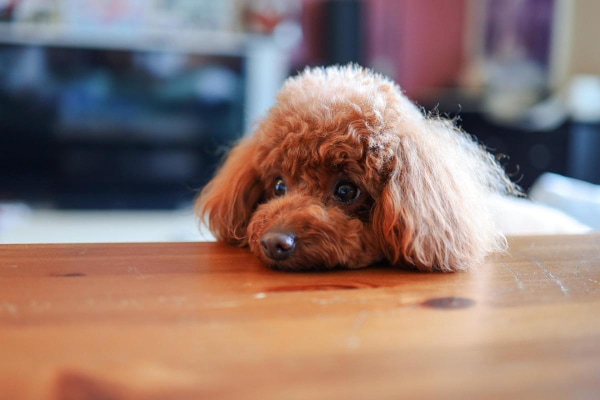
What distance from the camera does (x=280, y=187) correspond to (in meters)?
1.04

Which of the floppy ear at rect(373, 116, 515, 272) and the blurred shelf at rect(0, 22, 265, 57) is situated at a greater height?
the blurred shelf at rect(0, 22, 265, 57)

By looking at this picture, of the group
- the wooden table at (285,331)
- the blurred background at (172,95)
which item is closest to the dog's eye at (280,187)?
the wooden table at (285,331)

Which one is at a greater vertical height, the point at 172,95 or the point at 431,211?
the point at 172,95

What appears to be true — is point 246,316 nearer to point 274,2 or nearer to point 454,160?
point 454,160

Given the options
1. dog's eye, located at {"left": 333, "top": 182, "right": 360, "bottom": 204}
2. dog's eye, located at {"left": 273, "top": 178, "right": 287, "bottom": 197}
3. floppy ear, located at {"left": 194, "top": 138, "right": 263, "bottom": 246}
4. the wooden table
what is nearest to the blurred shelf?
floppy ear, located at {"left": 194, "top": 138, "right": 263, "bottom": 246}

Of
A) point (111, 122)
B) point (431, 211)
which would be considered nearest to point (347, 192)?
point (431, 211)

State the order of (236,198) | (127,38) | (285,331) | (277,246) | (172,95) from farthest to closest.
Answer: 1. (172,95)
2. (127,38)
3. (236,198)
4. (277,246)
5. (285,331)

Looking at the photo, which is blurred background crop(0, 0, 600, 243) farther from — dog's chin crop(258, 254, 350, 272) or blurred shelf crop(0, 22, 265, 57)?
dog's chin crop(258, 254, 350, 272)

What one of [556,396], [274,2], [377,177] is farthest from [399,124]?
[274,2]

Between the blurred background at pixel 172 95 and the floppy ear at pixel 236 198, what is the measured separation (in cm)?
249

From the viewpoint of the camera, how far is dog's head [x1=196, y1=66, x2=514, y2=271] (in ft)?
2.83

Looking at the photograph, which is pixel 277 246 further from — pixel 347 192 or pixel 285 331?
pixel 285 331

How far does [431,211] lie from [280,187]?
270mm

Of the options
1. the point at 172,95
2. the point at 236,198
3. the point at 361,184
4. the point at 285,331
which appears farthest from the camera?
the point at 172,95
